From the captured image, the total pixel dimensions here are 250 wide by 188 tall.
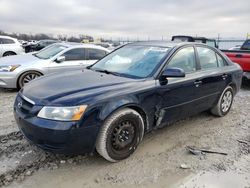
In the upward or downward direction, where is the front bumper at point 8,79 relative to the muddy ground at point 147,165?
upward

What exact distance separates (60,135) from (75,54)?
5.20 m

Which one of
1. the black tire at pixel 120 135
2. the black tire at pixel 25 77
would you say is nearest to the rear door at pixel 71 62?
the black tire at pixel 25 77

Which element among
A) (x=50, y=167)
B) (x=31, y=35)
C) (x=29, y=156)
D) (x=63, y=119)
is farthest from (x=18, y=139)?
(x=31, y=35)

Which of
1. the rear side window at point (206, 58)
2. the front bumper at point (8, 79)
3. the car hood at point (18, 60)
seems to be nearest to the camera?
the rear side window at point (206, 58)

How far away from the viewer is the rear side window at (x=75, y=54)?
760 cm

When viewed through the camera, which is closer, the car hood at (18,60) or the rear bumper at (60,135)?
the rear bumper at (60,135)

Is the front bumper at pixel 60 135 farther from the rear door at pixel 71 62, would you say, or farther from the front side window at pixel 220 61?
the rear door at pixel 71 62

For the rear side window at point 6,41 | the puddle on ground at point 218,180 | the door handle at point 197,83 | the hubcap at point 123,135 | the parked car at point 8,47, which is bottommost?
the puddle on ground at point 218,180

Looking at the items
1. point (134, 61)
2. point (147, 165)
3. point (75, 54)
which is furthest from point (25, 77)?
point (147, 165)

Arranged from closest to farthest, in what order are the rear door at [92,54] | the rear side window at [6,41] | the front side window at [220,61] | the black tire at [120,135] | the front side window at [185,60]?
the black tire at [120,135] < the front side window at [185,60] < the front side window at [220,61] < the rear door at [92,54] < the rear side window at [6,41]

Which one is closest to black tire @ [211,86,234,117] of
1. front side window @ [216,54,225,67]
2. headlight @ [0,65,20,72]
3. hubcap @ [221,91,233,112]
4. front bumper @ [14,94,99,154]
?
hubcap @ [221,91,233,112]

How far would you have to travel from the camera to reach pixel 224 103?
5.33m

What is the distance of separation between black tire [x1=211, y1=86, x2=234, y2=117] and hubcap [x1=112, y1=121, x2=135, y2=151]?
7.85 ft

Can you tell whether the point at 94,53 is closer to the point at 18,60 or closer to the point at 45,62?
the point at 45,62
